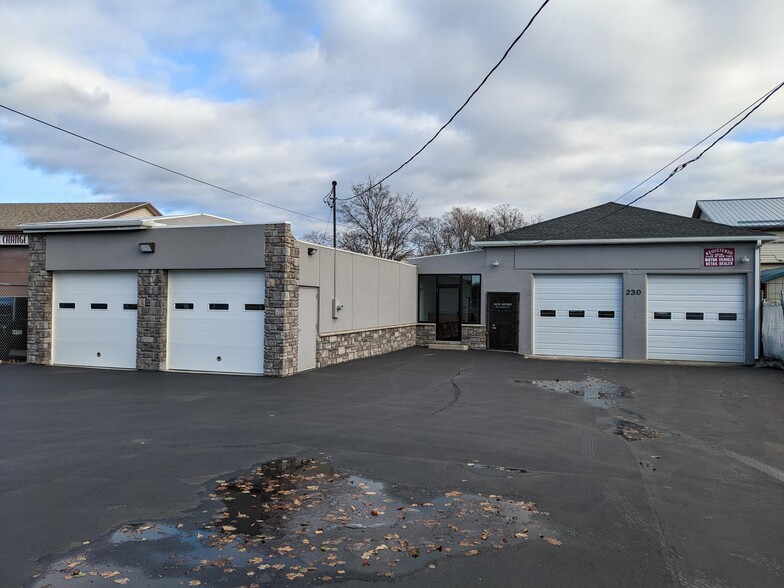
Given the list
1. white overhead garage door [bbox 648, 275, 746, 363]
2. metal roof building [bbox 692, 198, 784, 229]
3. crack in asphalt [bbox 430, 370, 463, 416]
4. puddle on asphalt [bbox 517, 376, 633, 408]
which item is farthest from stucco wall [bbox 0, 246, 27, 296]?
metal roof building [bbox 692, 198, 784, 229]

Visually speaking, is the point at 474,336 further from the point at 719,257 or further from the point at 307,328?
the point at 307,328

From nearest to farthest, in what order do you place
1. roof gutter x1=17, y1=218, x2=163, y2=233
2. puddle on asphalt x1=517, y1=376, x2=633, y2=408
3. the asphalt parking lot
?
1. the asphalt parking lot
2. puddle on asphalt x1=517, y1=376, x2=633, y2=408
3. roof gutter x1=17, y1=218, x2=163, y2=233

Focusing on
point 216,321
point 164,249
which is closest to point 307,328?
point 216,321

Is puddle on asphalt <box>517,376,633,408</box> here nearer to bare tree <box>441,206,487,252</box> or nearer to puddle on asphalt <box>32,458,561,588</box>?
puddle on asphalt <box>32,458,561,588</box>

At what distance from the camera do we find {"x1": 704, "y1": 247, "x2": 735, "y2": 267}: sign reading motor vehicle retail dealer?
61.6 feet

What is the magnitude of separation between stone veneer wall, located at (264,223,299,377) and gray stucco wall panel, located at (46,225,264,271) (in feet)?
1.08

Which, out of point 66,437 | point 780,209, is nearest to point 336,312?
point 66,437

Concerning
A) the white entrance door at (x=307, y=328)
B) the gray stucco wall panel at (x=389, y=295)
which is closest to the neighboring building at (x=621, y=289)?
the gray stucco wall panel at (x=389, y=295)

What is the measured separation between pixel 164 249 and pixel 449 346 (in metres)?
12.2

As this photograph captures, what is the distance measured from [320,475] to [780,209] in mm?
34256

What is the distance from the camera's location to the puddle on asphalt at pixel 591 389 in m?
11.4

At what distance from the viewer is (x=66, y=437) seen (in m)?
7.70

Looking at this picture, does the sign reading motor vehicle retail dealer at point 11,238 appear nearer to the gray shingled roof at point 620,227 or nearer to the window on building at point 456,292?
the window on building at point 456,292

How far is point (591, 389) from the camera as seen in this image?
12.8m
